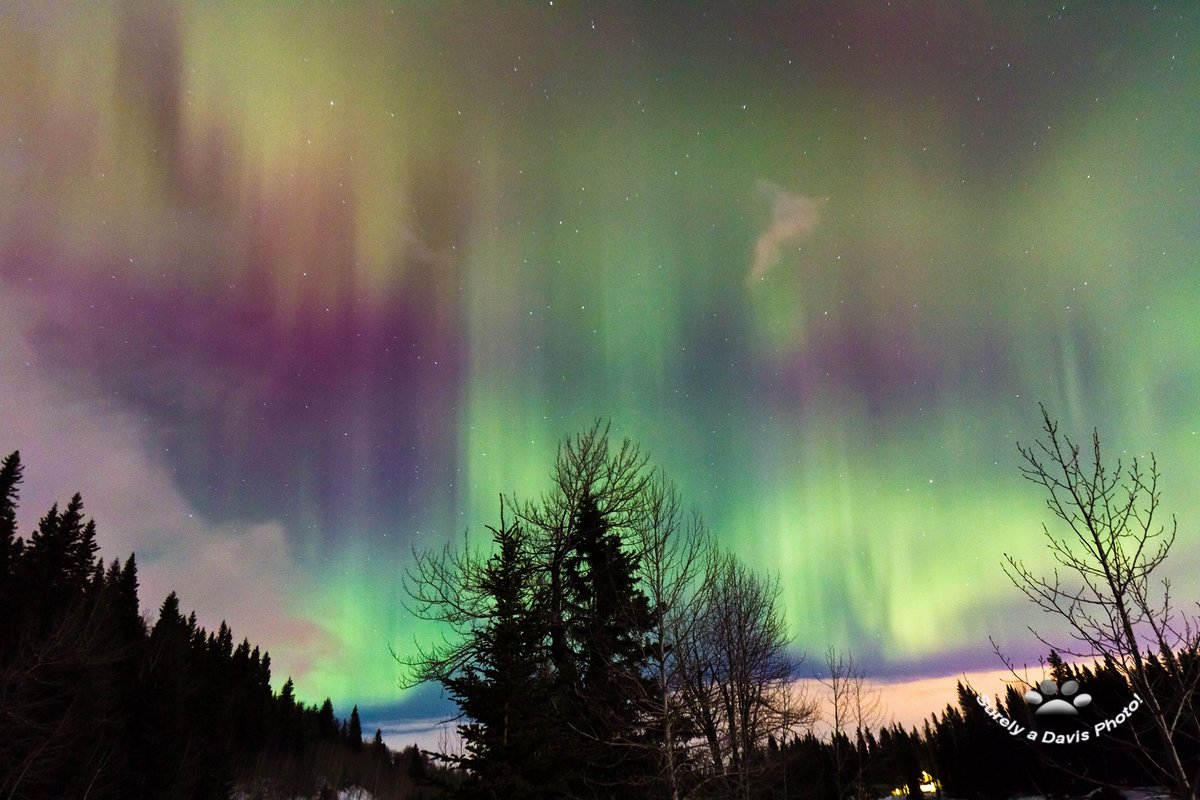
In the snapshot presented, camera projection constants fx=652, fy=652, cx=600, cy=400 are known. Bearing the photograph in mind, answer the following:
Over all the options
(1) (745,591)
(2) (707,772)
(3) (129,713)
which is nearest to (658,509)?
(2) (707,772)

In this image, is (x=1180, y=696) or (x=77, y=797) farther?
(x=77, y=797)

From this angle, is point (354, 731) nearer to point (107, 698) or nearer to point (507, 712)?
point (107, 698)

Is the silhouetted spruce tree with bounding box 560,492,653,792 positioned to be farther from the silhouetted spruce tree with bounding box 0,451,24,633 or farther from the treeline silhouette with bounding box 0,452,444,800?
the silhouetted spruce tree with bounding box 0,451,24,633

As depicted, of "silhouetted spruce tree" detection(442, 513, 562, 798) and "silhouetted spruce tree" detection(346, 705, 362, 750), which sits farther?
"silhouetted spruce tree" detection(346, 705, 362, 750)

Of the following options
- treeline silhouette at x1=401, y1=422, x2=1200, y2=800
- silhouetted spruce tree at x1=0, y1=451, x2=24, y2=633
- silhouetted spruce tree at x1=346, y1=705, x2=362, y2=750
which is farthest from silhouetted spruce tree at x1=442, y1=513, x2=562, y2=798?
silhouetted spruce tree at x1=346, y1=705, x2=362, y2=750

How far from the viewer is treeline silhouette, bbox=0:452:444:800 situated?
37.4 metres

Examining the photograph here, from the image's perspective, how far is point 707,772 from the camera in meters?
18.1

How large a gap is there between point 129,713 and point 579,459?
50.9 metres

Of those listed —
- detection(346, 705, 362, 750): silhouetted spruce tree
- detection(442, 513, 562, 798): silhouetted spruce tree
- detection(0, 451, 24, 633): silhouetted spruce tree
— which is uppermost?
detection(0, 451, 24, 633): silhouetted spruce tree

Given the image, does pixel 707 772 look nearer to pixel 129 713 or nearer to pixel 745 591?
pixel 745 591

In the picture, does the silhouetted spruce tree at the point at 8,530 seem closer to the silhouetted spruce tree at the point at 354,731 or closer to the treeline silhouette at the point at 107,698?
the treeline silhouette at the point at 107,698

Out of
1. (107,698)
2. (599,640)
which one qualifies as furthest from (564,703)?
(107,698)

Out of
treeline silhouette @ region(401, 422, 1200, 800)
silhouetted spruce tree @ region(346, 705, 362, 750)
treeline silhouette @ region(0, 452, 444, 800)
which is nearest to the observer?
treeline silhouette @ region(401, 422, 1200, 800)

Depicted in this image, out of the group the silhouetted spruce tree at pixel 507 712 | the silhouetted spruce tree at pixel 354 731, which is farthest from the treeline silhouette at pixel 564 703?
the silhouetted spruce tree at pixel 354 731
